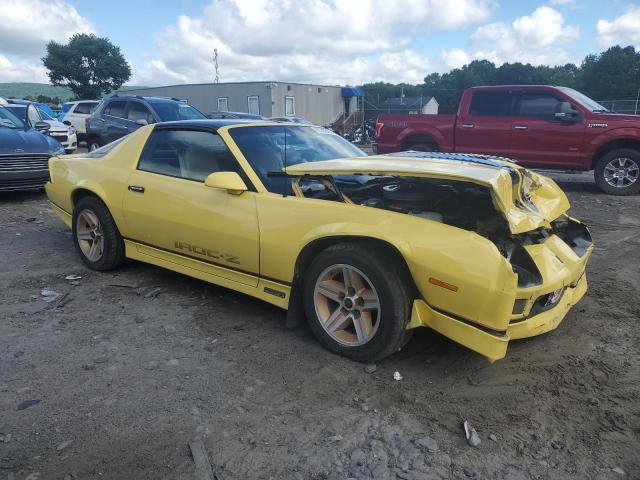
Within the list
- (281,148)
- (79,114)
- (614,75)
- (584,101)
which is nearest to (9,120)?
(281,148)

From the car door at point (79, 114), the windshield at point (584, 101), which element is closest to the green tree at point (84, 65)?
the car door at point (79, 114)

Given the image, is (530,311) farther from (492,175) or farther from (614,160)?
(614,160)

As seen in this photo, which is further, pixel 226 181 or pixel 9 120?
pixel 9 120

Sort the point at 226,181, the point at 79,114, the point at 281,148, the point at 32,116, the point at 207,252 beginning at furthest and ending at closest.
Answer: the point at 79,114, the point at 32,116, the point at 281,148, the point at 207,252, the point at 226,181

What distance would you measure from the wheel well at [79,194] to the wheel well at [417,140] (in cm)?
702

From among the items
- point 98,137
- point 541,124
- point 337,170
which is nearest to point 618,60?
point 541,124

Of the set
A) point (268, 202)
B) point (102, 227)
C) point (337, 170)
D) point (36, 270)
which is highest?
point (337, 170)

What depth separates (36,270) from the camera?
4.72m

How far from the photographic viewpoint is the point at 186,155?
3945 mm

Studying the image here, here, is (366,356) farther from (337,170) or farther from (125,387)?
(125,387)

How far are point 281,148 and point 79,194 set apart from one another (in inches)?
87.0

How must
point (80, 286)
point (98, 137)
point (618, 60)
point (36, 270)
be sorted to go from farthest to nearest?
point (618, 60) → point (98, 137) → point (36, 270) → point (80, 286)

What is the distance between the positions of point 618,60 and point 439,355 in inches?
2432

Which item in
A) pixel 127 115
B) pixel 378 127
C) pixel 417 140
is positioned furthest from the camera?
pixel 127 115
